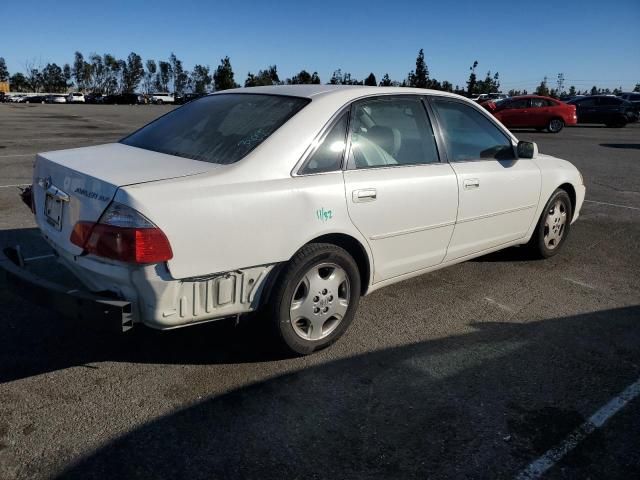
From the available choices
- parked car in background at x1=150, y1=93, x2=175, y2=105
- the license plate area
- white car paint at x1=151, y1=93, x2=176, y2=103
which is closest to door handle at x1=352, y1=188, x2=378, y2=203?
the license plate area

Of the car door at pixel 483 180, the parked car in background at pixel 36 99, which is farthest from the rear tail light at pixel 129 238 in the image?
the parked car in background at pixel 36 99

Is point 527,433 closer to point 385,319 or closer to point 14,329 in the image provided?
point 385,319

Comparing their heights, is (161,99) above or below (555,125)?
above

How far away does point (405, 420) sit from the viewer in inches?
106

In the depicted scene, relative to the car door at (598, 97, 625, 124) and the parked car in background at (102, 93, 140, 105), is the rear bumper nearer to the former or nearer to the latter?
the car door at (598, 97, 625, 124)

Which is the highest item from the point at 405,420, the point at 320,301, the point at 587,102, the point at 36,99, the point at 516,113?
the point at 587,102

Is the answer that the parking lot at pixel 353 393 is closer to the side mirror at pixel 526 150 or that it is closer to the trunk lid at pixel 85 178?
the trunk lid at pixel 85 178

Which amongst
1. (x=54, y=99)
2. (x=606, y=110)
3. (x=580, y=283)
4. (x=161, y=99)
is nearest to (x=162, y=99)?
(x=161, y=99)

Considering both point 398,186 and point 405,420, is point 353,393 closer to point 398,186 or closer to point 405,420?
point 405,420

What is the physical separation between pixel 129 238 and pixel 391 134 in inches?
77.4

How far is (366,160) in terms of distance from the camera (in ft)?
11.3

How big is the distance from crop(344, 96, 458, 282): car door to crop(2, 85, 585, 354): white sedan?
0.03 feet

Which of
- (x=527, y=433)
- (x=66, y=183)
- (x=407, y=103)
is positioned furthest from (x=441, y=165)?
(x=66, y=183)

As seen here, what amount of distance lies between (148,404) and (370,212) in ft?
5.42
